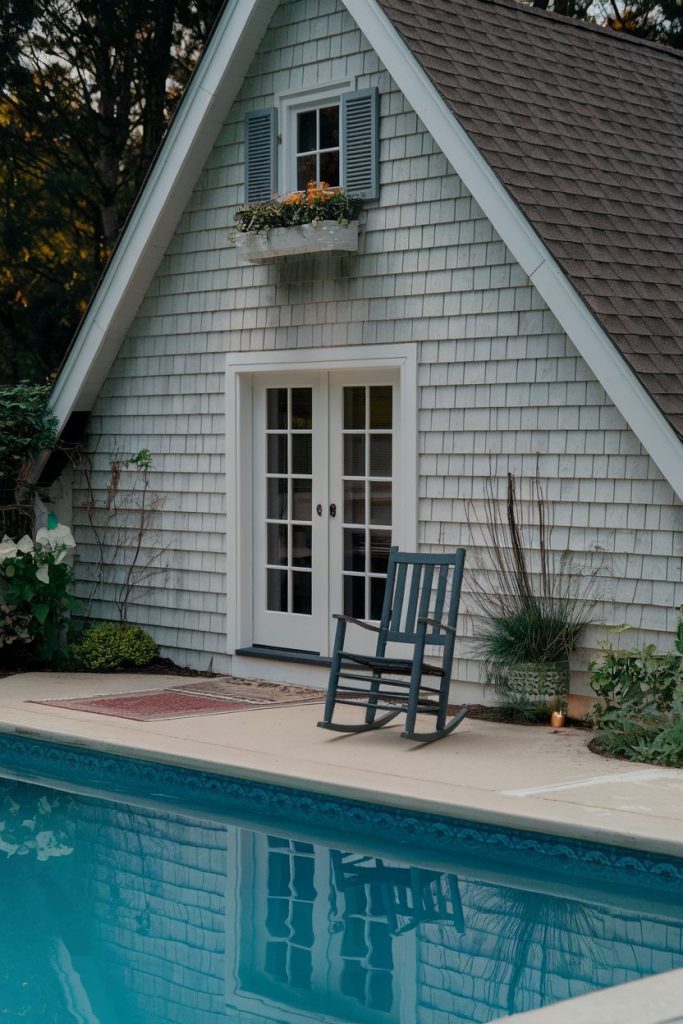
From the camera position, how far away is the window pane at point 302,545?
9.35m

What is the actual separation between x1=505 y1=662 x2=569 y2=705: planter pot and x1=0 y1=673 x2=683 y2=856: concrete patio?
184 millimetres

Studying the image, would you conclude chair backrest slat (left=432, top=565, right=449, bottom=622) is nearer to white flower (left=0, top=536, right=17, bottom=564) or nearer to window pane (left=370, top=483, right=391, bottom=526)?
window pane (left=370, top=483, right=391, bottom=526)

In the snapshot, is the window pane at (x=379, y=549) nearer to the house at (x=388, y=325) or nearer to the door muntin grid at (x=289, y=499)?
the house at (x=388, y=325)

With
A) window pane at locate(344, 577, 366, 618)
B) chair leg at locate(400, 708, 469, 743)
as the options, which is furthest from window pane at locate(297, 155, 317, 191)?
chair leg at locate(400, 708, 469, 743)

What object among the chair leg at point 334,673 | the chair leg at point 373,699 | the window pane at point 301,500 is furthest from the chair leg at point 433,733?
the window pane at point 301,500

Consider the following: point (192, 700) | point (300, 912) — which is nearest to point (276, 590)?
point (192, 700)

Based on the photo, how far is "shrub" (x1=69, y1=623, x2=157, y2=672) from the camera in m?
10.0

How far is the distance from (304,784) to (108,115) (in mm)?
12571

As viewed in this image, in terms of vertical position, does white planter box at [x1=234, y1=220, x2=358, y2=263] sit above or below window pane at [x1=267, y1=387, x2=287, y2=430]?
above

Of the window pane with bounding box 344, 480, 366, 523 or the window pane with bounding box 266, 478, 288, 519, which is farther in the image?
the window pane with bounding box 266, 478, 288, 519

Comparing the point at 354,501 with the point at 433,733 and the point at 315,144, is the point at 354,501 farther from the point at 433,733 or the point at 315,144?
the point at 315,144

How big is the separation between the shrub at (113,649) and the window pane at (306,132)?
360cm

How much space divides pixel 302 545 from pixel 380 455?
91cm

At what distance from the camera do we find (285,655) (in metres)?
9.34
